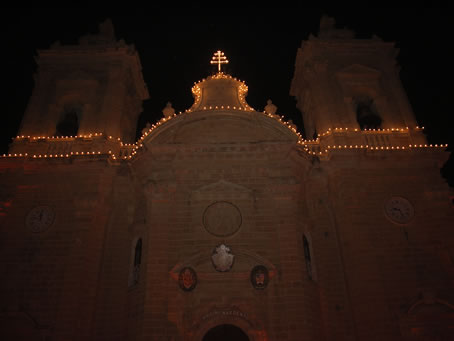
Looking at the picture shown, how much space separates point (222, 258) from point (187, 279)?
1.45 metres

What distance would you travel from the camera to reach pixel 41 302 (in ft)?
47.0

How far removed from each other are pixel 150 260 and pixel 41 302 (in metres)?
4.36

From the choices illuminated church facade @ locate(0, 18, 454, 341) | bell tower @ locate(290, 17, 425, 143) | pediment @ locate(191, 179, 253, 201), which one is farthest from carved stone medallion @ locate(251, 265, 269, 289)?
bell tower @ locate(290, 17, 425, 143)

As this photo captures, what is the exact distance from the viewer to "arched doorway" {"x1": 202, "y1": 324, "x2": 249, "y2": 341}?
13.5m

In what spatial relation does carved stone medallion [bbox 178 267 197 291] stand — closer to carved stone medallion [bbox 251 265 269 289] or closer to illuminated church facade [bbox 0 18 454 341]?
illuminated church facade [bbox 0 18 454 341]

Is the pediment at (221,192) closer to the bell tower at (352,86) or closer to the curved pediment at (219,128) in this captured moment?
the curved pediment at (219,128)

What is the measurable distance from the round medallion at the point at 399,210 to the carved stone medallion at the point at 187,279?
26.8 feet

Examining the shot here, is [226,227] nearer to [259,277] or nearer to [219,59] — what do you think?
[259,277]

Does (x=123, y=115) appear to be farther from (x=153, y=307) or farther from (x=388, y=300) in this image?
(x=388, y=300)

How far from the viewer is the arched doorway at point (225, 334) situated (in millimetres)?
13492

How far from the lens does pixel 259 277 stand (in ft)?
45.4

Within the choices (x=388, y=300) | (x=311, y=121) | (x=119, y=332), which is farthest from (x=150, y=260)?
(x=311, y=121)

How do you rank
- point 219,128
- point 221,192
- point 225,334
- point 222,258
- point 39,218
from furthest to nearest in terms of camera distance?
point 219,128
point 39,218
point 221,192
point 222,258
point 225,334

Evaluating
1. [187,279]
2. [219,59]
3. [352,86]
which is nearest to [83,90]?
[219,59]
